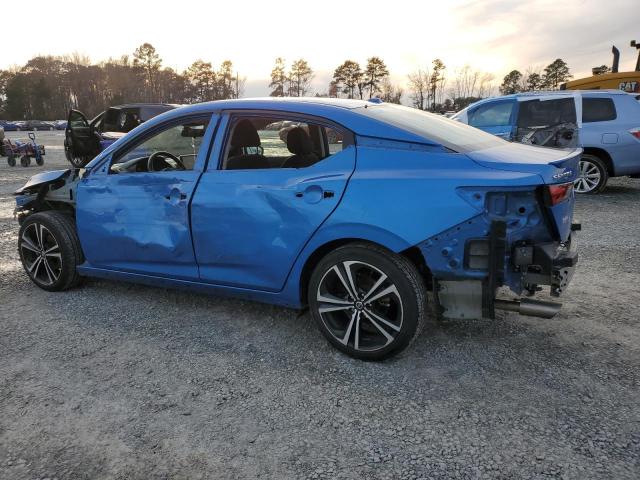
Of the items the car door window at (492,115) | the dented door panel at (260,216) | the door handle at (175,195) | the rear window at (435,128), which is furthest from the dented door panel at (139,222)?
the car door window at (492,115)

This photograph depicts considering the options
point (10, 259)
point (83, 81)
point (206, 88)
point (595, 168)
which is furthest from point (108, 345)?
point (83, 81)

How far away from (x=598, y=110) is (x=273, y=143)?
7.17 metres

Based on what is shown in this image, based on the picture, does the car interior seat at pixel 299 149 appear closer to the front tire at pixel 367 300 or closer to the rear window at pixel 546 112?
the front tire at pixel 367 300

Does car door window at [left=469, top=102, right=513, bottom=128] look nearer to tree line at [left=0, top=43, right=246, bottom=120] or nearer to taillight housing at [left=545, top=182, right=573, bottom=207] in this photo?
taillight housing at [left=545, top=182, right=573, bottom=207]

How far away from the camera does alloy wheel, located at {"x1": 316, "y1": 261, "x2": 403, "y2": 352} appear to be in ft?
9.68

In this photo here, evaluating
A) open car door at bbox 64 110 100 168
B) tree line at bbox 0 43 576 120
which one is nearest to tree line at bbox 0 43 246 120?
tree line at bbox 0 43 576 120

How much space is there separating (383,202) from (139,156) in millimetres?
2194

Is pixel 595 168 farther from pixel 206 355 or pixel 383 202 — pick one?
pixel 206 355

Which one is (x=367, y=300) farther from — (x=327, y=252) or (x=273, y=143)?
(x=273, y=143)

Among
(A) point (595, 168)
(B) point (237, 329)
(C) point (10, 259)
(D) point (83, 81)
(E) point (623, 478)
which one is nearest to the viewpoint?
(E) point (623, 478)

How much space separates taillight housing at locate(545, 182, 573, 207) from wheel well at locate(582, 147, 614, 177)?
22.1 feet

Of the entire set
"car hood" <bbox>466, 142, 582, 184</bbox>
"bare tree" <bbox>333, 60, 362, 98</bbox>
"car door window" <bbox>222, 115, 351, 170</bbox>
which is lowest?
"car hood" <bbox>466, 142, 582, 184</bbox>

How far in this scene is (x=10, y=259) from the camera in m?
5.52

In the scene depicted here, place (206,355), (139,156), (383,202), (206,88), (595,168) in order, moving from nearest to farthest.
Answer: (383,202) < (206,355) < (139,156) < (595,168) < (206,88)
